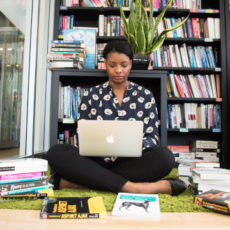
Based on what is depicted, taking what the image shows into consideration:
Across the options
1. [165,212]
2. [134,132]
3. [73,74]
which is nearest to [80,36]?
[73,74]

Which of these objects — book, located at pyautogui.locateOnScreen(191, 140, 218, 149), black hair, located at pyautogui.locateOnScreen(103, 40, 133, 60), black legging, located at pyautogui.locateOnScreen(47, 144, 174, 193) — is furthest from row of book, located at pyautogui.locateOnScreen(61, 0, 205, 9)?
black legging, located at pyautogui.locateOnScreen(47, 144, 174, 193)

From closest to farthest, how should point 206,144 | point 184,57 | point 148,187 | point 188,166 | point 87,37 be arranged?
point 148,187 → point 188,166 → point 87,37 → point 206,144 → point 184,57

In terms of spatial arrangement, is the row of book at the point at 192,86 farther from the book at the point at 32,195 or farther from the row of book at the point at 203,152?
the book at the point at 32,195

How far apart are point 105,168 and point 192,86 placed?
1.72m

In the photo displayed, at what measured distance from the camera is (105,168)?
1.26 meters

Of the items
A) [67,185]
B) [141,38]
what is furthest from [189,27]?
[67,185]

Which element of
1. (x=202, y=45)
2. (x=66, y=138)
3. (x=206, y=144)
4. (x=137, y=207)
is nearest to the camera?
(x=137, y=207)

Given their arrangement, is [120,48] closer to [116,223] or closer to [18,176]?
[18,176]

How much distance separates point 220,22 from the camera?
8.97ft

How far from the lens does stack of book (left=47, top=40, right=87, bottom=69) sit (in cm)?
188

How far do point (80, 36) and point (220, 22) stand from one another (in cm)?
157

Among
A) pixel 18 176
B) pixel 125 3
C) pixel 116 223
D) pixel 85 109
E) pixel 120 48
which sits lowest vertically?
pixel 116 223

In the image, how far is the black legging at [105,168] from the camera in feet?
3.94

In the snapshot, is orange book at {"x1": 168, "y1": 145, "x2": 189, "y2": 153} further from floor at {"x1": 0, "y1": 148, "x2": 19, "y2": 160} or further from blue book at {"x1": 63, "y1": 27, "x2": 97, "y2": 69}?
floor at {"x1": 0, "y1": 148, "x2": 19, "y2": 160}
